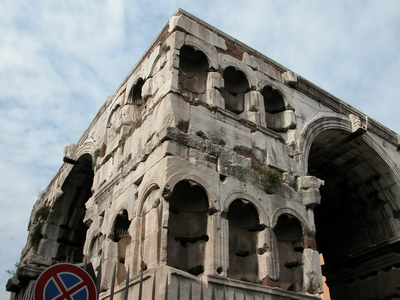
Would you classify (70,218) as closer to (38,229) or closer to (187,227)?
(38,229)

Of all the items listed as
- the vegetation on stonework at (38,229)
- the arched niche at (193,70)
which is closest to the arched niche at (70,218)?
the vegetation on stonework at (38,229)

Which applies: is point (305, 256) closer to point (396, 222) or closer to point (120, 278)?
point (120, 278)

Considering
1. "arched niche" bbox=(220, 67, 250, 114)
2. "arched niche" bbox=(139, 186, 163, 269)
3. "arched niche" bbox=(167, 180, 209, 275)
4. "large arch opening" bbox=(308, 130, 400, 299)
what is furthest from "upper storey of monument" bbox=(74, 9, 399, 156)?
"arched niche" bbox=(139, 186, 163, 269)

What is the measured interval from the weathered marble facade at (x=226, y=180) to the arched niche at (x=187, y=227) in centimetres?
1

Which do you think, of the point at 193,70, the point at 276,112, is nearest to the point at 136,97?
the point at 193,70

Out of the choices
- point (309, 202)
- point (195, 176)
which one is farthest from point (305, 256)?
point (195, 176)

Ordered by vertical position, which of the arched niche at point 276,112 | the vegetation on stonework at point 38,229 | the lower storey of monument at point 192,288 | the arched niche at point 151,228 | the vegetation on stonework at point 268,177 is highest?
the arched niche at point 276,112

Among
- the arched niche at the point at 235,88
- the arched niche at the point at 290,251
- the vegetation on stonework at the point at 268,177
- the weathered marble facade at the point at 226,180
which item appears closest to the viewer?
the weathered marble facade at the point at 226,180

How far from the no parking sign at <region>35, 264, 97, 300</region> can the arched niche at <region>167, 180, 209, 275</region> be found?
5.90 ft

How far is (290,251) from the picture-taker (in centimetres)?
608

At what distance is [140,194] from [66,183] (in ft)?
16.5

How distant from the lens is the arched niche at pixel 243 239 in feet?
17.9

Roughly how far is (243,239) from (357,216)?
4944mm

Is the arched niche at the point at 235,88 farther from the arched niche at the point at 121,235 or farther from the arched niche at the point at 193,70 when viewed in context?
the arched niche at the point at 121,235
